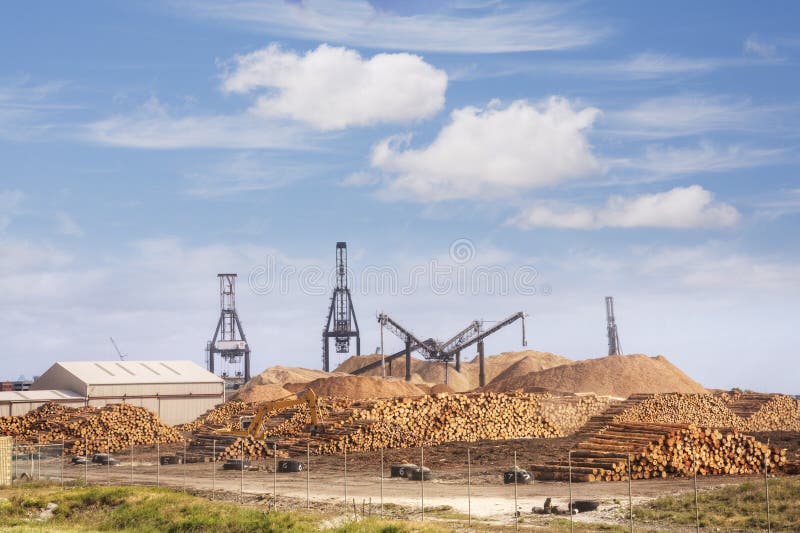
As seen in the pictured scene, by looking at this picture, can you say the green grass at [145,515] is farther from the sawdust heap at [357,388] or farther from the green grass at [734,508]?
the sawdust heap at [357,388]

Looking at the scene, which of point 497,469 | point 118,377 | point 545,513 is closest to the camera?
point 545,513

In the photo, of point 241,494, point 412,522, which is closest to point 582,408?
point 241,494

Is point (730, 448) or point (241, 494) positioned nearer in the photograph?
point (241, 494)

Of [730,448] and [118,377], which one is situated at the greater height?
[118,377]

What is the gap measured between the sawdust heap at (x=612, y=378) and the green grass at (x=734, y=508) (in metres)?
39.6

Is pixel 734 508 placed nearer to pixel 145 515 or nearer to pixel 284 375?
pixel 145 515

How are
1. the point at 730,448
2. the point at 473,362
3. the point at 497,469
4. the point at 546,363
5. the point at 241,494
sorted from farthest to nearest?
1. the point at 473,362
2. the point at 546,363
3. the point at 497,469
4. the point at 730,448
5. the point at 241,494

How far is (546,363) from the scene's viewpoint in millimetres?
88438

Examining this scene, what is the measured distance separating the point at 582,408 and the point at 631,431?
62.5 feet

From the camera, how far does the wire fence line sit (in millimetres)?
22344

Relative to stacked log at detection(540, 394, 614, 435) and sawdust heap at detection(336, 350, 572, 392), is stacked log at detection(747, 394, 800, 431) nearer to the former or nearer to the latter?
stacked log at detection(540, 394, 614, 435)

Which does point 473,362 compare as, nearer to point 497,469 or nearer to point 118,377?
point 118,377

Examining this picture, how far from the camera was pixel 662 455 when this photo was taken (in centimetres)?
2881

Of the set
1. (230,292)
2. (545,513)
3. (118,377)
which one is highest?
(230,292)
